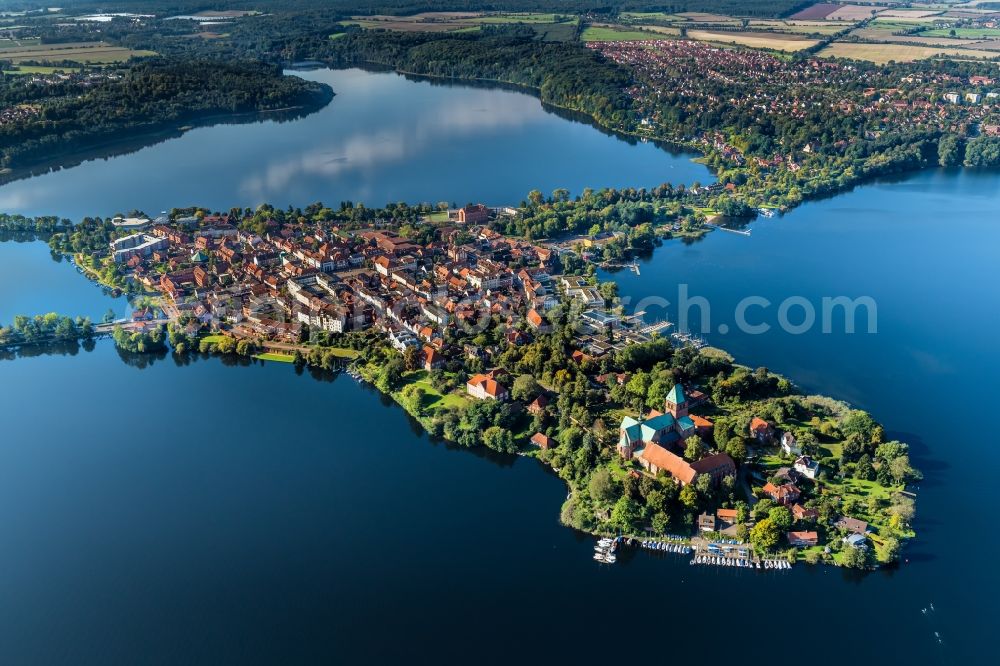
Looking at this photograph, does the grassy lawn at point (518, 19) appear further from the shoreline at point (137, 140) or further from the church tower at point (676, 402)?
the church tower at point (676, 402)

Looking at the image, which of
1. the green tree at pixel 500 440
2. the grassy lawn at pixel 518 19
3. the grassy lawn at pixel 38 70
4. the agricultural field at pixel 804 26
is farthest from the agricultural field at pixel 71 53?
the green tree at pixel 500 440

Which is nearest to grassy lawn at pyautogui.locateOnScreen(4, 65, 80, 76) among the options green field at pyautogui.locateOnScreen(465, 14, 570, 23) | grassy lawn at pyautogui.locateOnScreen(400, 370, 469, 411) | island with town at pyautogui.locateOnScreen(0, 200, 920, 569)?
island with town at pyautogui.locateOnScreen(0, 200, 920, 569)

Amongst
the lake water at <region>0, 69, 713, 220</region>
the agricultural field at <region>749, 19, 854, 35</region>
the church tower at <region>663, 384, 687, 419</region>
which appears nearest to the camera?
the church tower at <region>663, 384, 687, 419</region>

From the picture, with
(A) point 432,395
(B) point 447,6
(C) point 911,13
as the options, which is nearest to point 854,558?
(A) point 432,395

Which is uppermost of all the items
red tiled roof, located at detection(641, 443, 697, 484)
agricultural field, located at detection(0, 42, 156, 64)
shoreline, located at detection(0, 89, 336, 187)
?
agricultural field, located at detection(0, 42, 156, 64)

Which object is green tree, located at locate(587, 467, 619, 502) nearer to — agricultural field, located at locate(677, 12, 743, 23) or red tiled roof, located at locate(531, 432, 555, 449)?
red tiled roof, located at locate(531, 432, 555, 449)

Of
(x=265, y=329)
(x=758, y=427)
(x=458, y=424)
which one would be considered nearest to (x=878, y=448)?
(x=758, y=427)
